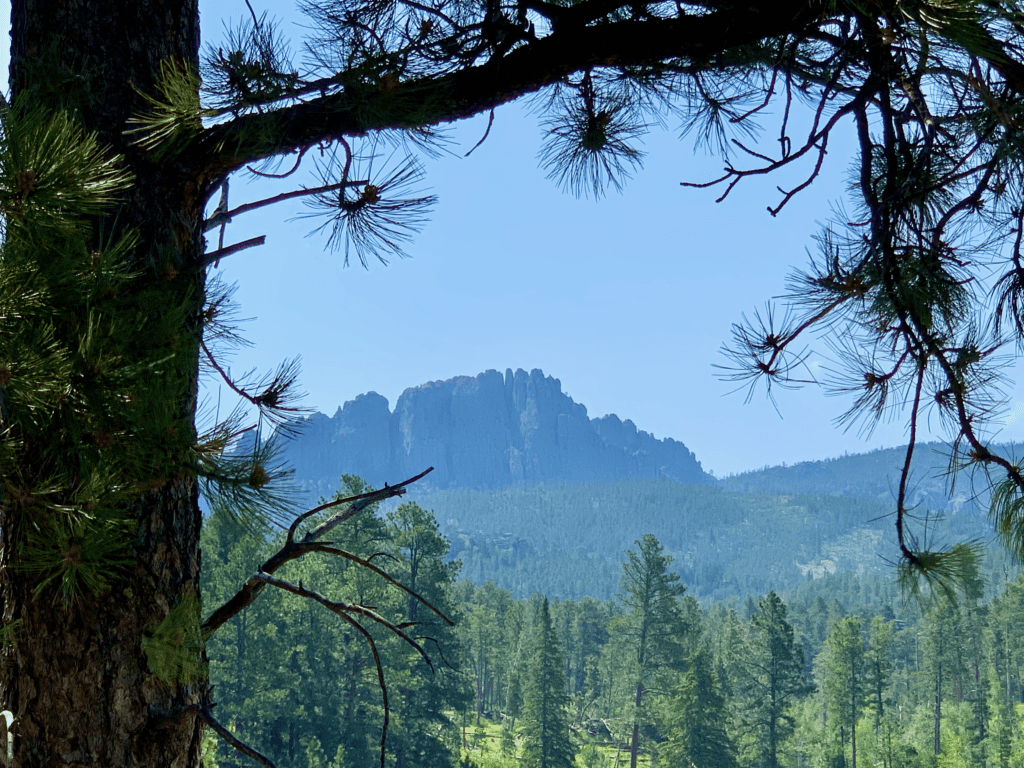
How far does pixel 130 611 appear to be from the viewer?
1.52 metres

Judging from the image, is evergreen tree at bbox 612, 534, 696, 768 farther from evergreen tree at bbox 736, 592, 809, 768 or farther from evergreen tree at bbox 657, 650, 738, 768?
evergreen tree at bbox 657, 650, 738, 768

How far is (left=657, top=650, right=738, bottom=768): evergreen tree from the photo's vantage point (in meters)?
23.9

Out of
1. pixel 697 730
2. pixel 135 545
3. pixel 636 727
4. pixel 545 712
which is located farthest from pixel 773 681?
pixel 135 545

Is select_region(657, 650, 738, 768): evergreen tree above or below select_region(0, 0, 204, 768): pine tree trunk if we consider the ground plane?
below

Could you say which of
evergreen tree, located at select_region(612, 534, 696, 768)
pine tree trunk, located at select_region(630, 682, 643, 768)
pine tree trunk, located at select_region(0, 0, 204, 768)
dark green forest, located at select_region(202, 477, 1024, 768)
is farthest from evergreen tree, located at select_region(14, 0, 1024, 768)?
pine tree trunk, located at select_region(630, 682, 643, 768)

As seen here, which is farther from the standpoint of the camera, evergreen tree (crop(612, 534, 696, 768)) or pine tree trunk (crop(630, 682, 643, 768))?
evergreen tree (crop(612, 534, 696, 768))

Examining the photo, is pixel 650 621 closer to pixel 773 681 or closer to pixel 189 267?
pixel 773 681

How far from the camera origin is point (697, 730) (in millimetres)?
24094

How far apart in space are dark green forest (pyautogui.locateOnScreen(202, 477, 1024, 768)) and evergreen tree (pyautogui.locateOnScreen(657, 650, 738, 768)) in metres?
0.06

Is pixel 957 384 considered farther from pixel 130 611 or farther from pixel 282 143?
pixel 130 611

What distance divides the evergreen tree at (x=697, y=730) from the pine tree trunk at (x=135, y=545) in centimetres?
2485

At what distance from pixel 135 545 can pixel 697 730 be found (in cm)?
2560

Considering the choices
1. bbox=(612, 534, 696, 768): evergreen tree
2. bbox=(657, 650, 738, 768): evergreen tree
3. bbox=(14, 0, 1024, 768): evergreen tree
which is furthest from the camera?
bbox=(612, 534, 696, 768): evergreen tree

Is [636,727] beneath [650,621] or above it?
beneath
